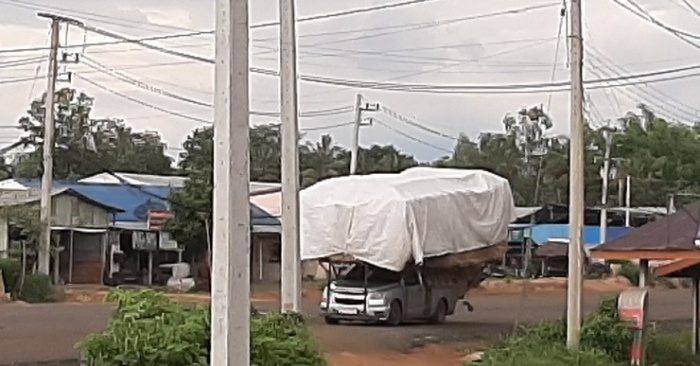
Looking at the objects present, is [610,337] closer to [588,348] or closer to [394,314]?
[588,348]

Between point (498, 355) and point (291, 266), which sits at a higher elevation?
point (291, 266)

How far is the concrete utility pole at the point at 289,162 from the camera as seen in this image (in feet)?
70.4

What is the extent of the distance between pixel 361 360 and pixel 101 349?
1195 cm

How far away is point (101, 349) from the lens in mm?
12648

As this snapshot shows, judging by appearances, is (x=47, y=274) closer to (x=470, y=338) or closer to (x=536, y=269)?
(x=470, y=338)

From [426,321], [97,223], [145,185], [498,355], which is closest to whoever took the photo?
[498,355]

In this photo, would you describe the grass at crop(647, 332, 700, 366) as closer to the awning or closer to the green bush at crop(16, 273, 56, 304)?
the green bush at crop(16, 273, 56, 304)

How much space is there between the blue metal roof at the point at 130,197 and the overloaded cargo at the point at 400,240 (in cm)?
2019

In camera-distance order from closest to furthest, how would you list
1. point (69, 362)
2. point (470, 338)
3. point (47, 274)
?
point (69, 362) → point (470, 338) → point (47, 274)

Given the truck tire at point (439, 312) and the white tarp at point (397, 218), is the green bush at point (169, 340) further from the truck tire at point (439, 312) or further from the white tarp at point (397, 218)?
the truck tire at point (439, 312)

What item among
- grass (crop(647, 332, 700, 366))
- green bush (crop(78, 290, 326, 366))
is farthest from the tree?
green bush (crop(78, 290, 326, 366))

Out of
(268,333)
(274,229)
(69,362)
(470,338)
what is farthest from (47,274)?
(268,333)

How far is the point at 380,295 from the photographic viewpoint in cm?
3291

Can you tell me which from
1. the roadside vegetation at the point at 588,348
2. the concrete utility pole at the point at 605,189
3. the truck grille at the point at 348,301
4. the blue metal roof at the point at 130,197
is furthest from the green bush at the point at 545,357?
the concrete utility pole at the point at 605,189
